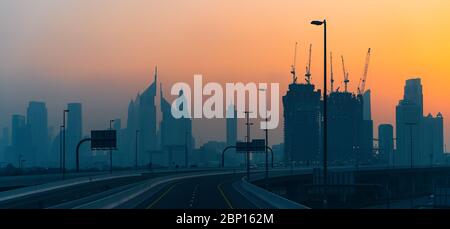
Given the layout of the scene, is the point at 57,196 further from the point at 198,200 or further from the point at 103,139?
the point at 103,139

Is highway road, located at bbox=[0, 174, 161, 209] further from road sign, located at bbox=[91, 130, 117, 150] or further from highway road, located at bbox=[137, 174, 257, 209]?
highway road, located at bbox=[137, 174, 257, 209]

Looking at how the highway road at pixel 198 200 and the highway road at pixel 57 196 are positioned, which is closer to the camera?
the highway road at pixel 198 200

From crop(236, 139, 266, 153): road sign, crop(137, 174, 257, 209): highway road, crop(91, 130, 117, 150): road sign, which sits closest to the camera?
crop(137, 174, 257, 209): highway road

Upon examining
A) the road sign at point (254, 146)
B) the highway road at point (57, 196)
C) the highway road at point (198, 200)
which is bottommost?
the highway road at point (57, 196)

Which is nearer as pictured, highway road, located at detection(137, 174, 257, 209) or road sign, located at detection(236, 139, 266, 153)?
highway road, located at detection(137, 174, 257, 209)

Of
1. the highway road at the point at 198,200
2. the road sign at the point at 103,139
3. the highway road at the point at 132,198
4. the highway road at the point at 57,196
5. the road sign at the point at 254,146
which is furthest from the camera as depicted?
the road sign at the point at 254,146

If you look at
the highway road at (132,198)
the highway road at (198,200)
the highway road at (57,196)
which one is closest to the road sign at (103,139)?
the highway road at (132,198)

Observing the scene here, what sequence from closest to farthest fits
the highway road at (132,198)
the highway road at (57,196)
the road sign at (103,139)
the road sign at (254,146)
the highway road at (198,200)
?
the highway road at (132,198), the highway road at (198,200), the highway road at (57,196), the road sign at (103,139), the road sign at (254,146)

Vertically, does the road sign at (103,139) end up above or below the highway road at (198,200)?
above

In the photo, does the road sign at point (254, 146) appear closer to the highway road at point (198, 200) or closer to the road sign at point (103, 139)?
the road sign at point (103, 139)

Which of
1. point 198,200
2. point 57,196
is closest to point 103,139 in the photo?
point 57,196

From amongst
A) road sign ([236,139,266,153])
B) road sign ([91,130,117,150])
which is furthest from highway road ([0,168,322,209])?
road sign ([236,139,266,153])
